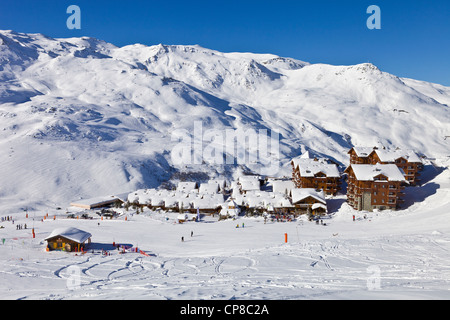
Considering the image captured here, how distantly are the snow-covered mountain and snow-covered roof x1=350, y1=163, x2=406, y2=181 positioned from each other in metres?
34.2

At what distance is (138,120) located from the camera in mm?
116875

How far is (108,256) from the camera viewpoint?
2784 cm

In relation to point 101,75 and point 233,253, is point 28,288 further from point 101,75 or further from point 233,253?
point 101,75

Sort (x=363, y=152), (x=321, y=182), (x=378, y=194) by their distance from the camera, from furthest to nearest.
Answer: (x=363, y=152)
(x=321, y=182)
(x=378, y=194)

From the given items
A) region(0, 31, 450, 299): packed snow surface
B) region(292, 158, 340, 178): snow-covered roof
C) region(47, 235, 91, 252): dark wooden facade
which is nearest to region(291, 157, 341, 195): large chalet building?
region(292, 158, 340, 178): snow-covered roof

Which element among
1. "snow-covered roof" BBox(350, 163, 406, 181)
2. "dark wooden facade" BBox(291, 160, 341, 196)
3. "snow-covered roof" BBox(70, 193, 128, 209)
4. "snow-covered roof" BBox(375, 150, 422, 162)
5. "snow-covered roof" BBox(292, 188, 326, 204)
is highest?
"snow-covered roof" BBox(375, 150, 422, 162)

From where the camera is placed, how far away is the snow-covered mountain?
71169mm

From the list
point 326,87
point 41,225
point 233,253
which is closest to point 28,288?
point 233,253

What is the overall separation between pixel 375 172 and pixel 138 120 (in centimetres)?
8750

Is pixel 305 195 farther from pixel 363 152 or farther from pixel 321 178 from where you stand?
pixel 363 152

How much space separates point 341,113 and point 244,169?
84.7 metres

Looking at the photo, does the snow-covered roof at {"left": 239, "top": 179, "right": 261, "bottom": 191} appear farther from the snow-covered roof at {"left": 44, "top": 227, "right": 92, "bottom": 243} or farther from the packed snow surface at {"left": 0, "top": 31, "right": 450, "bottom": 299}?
the snow-covered roof at {"left": 44, "top": 227, "right": 92, "bottom": 243}

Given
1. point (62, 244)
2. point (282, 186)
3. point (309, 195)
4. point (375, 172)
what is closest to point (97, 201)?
point (62, 244)

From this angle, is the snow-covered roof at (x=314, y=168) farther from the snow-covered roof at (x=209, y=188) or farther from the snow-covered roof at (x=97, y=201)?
the snow-covered roof at (x=97, y=201)
